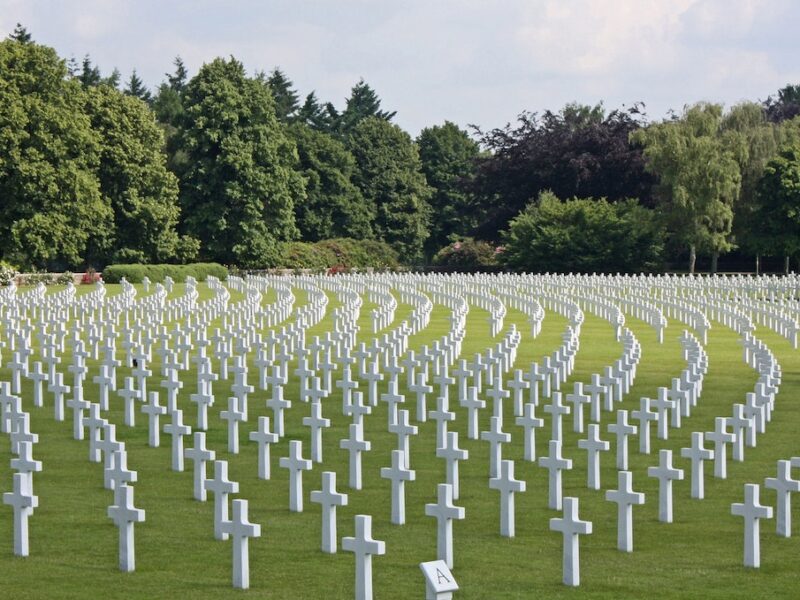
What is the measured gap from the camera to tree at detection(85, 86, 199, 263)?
75500 millimetres

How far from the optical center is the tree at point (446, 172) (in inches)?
4419

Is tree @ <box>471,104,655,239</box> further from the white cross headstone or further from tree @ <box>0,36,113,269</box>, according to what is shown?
the white cross headstone

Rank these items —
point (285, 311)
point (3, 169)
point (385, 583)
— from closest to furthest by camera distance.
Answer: point (385, 583) → point (285, 311) → point (3, 169)

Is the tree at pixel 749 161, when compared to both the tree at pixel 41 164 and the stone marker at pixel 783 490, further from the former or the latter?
the stone marker at pixel 783 490

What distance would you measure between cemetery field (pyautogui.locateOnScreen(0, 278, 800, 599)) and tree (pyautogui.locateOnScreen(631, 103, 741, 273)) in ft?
192

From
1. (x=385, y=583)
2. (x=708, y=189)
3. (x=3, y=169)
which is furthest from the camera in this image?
(x=708, y=189)

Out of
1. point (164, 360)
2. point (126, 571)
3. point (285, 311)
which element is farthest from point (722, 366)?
point (126, 571)

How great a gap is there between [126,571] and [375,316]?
25682mm

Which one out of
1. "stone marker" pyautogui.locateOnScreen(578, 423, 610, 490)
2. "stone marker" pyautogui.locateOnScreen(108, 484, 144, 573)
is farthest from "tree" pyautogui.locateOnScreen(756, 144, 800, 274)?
A: "stone marker" pyautogui.locateOnScreen(108, 484, 144, 573)

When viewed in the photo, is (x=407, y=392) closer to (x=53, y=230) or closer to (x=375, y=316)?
(x=375, y=316)

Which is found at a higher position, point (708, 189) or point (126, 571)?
point (708, 189)

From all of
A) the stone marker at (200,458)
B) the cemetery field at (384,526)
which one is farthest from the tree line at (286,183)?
the stone marker at (200,458)

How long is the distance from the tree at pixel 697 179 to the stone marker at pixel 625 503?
221 feet

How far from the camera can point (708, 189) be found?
253ft
